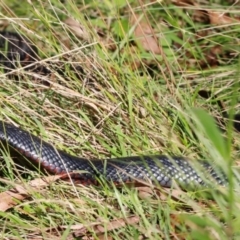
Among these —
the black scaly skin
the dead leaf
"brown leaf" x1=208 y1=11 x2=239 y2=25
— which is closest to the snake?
the black scaly skin

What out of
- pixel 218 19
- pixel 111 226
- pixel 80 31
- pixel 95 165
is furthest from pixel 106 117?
pixel 218 19

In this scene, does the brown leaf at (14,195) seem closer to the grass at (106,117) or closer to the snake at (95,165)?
the grass at (106,117)

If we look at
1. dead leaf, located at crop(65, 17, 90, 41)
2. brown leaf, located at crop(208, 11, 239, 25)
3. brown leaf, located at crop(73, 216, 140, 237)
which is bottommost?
brown leaf, located at crop(208, 11, 239, 25)

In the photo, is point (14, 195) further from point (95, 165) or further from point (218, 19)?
point (218, 19)

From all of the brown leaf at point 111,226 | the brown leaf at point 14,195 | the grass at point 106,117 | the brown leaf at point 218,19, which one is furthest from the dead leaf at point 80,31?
the brown leaf at point 111,226

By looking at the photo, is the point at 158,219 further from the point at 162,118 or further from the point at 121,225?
the point at 162,118

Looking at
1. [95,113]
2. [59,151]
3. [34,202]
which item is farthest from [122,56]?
[34,202]

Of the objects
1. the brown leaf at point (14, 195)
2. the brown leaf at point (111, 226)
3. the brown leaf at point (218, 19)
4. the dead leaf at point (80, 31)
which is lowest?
the brown leaf at point (218, 19)

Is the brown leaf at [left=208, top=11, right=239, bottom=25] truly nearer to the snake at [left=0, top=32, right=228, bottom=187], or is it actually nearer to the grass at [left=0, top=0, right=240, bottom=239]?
the grass at [left=0, top=0, right=240, bottom=239]
